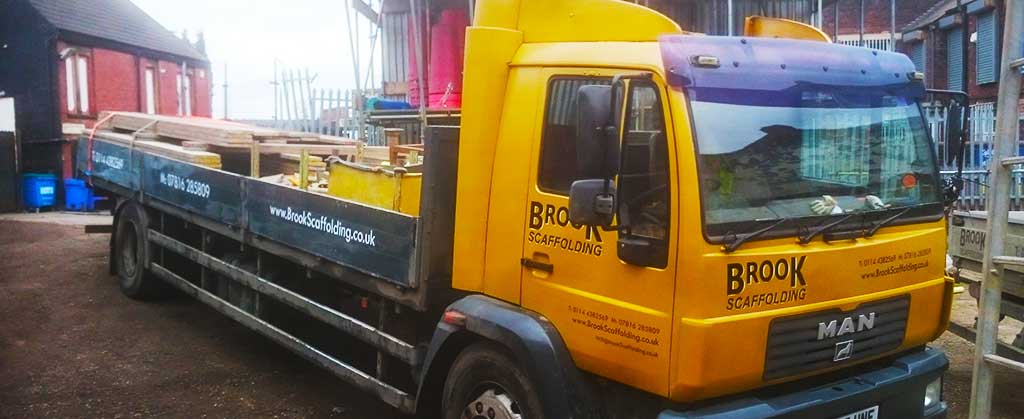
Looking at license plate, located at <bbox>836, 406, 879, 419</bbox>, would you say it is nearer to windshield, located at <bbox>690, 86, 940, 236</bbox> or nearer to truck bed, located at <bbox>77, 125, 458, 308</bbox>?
windshield, located at <bbox>690, 86, 940, 236</bbox>

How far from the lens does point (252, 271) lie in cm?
621

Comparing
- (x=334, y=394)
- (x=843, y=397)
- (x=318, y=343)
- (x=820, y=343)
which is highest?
(x=820, y=343)

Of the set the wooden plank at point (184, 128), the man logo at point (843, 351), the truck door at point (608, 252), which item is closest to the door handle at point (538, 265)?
the truck door at point (608, 252)

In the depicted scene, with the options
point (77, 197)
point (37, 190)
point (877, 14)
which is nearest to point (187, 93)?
point (77, 197)

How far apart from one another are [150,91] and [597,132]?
23695mm

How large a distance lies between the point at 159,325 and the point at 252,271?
6.37 ft

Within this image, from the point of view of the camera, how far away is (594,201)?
3.29 m

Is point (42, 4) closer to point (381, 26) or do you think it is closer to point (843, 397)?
point (381, 26)

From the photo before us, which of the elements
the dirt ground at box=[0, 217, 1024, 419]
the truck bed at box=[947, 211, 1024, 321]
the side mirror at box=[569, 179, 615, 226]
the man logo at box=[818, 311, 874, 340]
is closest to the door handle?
the side mirror at box=[569, 179, 615, 226]

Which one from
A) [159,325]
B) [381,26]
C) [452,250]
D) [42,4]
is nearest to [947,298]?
[452,250]

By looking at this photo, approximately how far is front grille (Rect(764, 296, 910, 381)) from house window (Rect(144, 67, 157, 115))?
23.6 metres

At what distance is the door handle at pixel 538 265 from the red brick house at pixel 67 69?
1859cm

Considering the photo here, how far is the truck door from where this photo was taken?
129 inches

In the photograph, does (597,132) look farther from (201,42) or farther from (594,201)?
(201,42)
